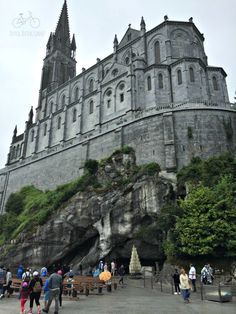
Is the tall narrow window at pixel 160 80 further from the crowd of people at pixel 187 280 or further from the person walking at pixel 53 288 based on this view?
the person walking at pixel 53 288

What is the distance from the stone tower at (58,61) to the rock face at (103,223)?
132ft

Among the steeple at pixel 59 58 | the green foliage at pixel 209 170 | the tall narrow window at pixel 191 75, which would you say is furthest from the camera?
the steeple at pixel 59 58

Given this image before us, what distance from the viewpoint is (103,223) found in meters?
27.4

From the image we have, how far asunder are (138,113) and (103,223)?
15805 millimetres

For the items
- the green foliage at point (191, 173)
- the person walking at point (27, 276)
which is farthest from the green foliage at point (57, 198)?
the person walking at point (27, 276)

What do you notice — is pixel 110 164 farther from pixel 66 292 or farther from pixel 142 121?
pixel 66 292

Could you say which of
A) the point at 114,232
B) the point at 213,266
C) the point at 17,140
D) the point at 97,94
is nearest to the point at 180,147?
the point at 114,232

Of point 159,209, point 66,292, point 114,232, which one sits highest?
point 159,209

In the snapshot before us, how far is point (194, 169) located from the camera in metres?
27.5

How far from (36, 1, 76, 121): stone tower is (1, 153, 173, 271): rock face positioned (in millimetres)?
40361

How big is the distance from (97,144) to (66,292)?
24782mm

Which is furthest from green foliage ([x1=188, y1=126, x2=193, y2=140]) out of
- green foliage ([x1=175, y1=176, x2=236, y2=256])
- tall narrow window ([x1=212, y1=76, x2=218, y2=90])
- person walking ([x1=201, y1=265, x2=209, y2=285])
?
person walking ([x1=201, y1=265, x2=209, y2=285])

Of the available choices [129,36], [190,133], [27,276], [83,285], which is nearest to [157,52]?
[129,36]

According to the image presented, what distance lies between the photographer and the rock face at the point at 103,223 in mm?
26688
